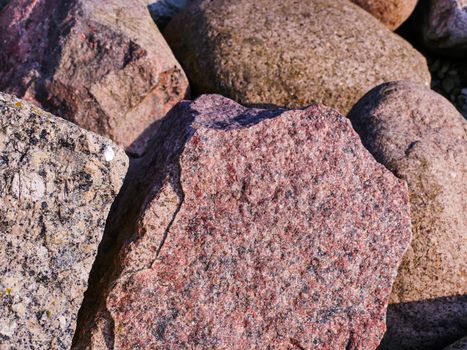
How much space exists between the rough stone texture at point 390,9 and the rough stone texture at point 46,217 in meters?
3.97

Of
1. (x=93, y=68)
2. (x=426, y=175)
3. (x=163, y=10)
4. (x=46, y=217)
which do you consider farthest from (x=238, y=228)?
(x=163, y=10)

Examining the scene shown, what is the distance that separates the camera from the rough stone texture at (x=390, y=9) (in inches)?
250

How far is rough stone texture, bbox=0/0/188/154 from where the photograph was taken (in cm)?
489

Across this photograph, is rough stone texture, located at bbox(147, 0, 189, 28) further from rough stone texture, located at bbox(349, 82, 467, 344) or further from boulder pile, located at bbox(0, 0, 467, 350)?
rough stone texture, located at bbox(349, 82, 467, 344)

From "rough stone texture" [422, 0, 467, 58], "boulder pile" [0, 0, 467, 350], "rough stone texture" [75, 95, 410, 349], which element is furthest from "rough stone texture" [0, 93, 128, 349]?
"rough stone texture" [422, 0, 467, 58]

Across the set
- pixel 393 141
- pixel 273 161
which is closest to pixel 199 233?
pixel 273 161

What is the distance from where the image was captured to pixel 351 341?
10.9 ft

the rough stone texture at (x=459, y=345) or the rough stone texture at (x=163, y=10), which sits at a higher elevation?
the rough stone texture at (x=459, y=345)

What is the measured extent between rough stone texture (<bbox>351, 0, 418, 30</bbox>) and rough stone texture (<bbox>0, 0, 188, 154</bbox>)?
2.18 metres

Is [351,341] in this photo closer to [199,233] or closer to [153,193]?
[199,233]

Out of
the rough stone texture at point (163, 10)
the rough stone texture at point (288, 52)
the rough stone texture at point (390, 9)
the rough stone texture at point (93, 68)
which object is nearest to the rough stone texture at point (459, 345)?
the rough stone texture at point (288, 52)

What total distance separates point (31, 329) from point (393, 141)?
7.98 feet

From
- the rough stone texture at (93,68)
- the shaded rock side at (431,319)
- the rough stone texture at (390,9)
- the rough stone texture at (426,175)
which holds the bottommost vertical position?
the rough stone texture at (93,68)

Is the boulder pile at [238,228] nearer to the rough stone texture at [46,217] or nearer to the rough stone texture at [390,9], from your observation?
the rough stone texture at [46,217]
